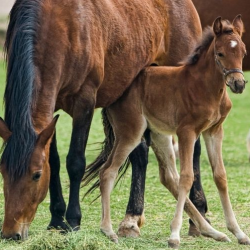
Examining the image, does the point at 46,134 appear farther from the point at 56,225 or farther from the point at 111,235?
the point at 56,225

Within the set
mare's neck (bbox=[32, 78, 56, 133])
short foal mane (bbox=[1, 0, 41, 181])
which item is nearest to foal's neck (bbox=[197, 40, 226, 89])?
mare's neck (bbox=[32, 78, 56, 133])

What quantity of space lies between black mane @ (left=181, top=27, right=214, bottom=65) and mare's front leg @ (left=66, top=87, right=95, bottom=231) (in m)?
0.82

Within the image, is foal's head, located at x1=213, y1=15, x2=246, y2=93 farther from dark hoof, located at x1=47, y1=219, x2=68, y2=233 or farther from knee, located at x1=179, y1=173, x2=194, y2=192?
dark hoof, located at x1=47, y1=219, x2=68, y2=233

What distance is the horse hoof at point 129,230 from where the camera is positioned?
7504 millimetres

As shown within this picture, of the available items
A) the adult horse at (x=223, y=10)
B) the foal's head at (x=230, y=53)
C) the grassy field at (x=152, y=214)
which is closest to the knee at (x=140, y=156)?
the grassy field at (x=152, y=214)

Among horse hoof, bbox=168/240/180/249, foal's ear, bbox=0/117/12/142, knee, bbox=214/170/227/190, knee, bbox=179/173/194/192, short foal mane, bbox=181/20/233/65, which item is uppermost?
short foal mane, bbox=181/20/233/65

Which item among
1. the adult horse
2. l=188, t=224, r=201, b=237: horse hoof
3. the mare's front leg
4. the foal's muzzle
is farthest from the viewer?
the adult horse

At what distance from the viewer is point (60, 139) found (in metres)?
14.3

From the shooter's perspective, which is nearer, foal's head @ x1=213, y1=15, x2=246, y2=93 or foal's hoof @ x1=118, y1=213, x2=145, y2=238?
foal's head @ x1=213, y1=15, x2=246, y2=93

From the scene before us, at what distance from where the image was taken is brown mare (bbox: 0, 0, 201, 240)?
6270 millimetres

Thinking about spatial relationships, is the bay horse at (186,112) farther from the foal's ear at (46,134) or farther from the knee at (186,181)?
the foal's ear at (46,134)

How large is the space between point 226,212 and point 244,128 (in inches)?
343

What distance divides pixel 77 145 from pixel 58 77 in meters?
0.63

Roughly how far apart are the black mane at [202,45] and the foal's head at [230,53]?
0.73 feet
